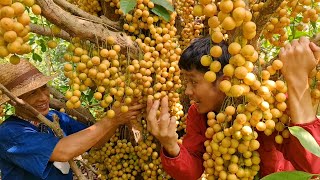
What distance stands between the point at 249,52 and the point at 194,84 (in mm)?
626

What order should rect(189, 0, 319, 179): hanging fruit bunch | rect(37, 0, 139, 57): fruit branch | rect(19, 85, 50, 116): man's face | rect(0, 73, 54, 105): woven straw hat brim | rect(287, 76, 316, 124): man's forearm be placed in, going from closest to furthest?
rect(189, 0, 319, 179): hanging fruit bunch → rect(287, 76, 316, 124): man's forearm → rect(37, 0, 139, 57): fruit branch → rect(0, 73, 54, 105): woven straw hat brim → rect(19, 85, 50, 116): man's face

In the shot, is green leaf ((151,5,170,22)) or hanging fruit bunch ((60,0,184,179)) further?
green leaf ((151,5,170,22))

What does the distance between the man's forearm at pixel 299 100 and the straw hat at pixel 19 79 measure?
1443 millimetres

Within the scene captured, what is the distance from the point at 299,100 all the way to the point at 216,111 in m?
0.54

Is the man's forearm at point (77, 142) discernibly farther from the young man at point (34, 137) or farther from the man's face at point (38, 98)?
the man's face at point (38, 98)

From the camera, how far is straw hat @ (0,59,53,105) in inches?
79.5

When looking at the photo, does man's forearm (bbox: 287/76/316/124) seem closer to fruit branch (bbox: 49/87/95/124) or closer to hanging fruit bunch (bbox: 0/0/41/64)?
hanging fruit bunch (bbox: 0/0/41/64)

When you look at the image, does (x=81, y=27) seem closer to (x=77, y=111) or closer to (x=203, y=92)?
(x=203, y=92)

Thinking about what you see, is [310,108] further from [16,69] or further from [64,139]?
[16,69]

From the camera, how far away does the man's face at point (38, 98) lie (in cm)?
216

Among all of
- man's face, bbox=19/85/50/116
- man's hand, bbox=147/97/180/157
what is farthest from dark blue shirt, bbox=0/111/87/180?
man's hand, bbox=147/97/180/157

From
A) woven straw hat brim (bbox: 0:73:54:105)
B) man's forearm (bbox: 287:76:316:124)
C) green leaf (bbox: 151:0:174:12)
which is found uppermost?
green leaf (bbox: 151:0:174:12)

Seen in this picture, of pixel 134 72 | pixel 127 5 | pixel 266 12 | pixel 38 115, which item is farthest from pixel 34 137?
pixel 266 12

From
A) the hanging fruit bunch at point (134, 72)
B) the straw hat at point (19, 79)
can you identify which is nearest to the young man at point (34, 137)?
→ the straw hat at point (19, 79)
